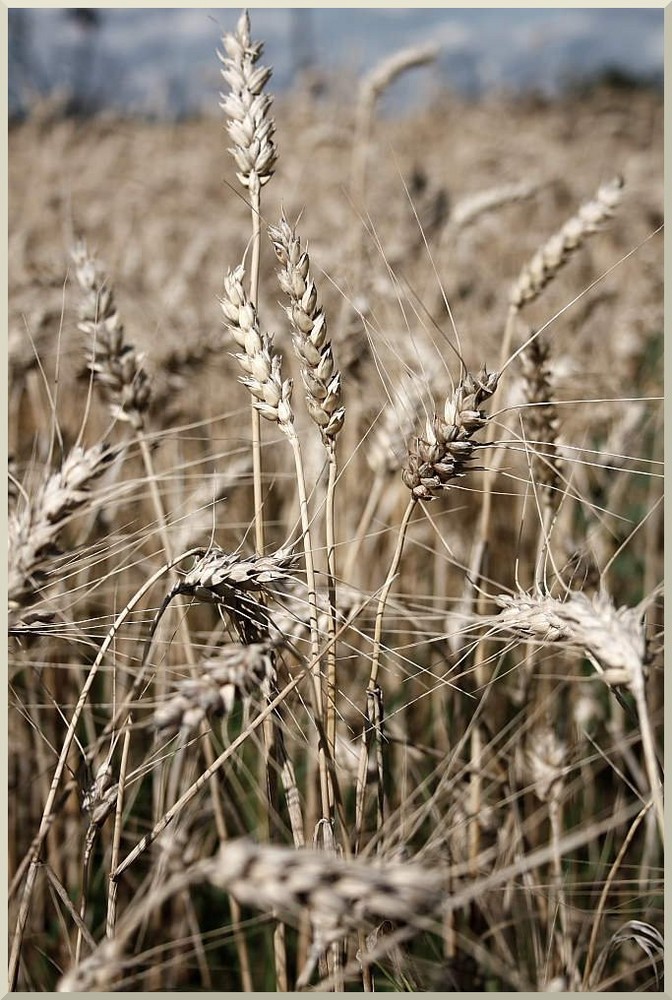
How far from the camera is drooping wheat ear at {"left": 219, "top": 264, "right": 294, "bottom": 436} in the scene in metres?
0.92

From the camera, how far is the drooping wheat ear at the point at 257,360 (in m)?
0.92

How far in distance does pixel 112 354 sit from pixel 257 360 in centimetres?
45

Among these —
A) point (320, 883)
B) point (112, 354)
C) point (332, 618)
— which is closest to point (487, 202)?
point (112, 354)

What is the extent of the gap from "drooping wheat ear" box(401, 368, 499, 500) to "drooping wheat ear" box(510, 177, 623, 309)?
539mm

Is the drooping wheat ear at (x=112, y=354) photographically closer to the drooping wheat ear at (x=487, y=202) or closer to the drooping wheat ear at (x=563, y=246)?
the drooping wheat ear at (x=563, y=246)

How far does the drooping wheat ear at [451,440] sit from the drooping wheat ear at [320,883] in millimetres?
424

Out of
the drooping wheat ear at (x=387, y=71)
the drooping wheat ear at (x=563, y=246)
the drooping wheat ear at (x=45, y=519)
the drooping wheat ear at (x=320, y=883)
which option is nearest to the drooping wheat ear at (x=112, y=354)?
the drooping wheat ear at (x=45, y=519)

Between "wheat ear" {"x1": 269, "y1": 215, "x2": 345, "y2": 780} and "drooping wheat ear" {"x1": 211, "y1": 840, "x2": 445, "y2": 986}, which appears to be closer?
"drooping wheat ear" {"x1": 211, "y1": 840, "x2": 445, "y2": 986}

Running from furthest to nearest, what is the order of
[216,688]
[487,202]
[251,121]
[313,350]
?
1. [487,202]
2. [251,121]
3. [313,350]
4. [216,688]

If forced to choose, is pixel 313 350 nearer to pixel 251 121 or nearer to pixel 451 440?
pixel 451 440

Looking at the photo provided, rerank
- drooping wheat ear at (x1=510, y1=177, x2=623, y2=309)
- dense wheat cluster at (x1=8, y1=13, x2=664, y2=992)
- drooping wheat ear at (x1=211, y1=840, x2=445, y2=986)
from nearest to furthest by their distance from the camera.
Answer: drooping wheat ear at (x1=211, y1=840, x2=445, y2=986) → dense wheat cluster at (x1=8, y1=13, x2=664, y2=992) → drooping wheat ear at (x1=510, y1=177, x2=623, y2=309)

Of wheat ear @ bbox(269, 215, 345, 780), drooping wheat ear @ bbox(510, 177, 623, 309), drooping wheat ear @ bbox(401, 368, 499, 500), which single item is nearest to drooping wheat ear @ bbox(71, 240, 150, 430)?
wheat ear @ bbox(269, 215, 345, 780)

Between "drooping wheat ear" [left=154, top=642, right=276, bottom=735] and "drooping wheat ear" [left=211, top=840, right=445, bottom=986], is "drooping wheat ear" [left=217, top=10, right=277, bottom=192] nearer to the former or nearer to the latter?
"drooping wheat ear" [left=154, top=642, right=276, bottom=735]

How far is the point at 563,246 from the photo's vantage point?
4.50 feet
